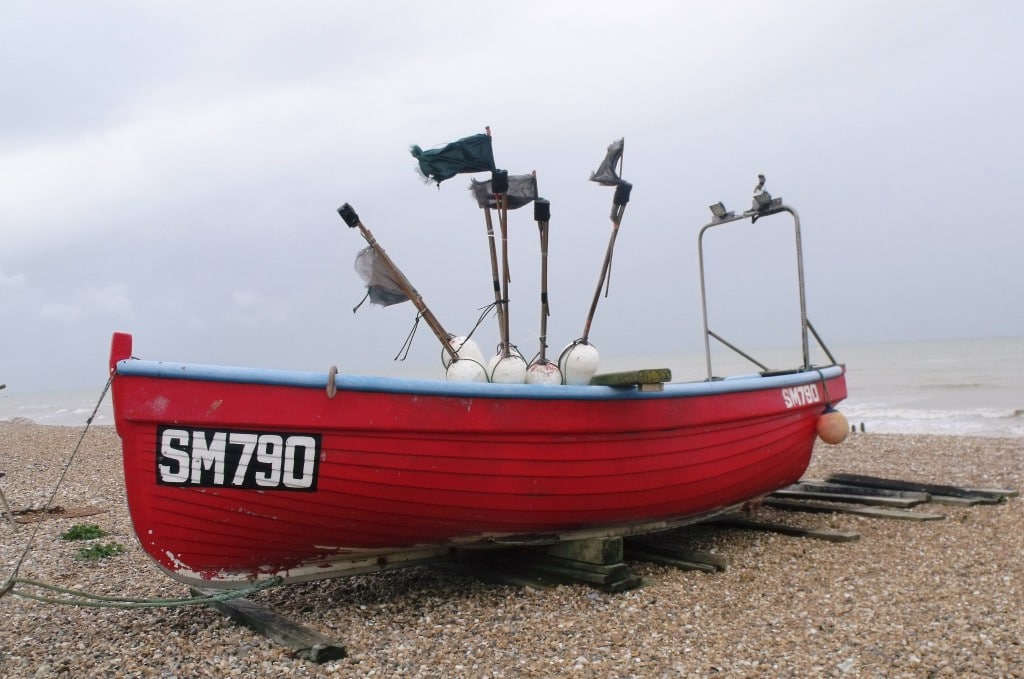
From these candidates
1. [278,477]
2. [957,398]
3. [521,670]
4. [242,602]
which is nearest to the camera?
[521,670]

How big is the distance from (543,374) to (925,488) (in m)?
4.88

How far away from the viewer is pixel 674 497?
17.8 feet

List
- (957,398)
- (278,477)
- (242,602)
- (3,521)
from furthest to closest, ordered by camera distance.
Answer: (957,398), (3,521), (242,602), (278,477)

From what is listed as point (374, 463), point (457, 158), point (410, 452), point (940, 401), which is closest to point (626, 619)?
point (410, 452)

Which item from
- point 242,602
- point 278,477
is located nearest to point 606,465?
point 278,477

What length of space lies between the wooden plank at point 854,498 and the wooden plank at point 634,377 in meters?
3.38

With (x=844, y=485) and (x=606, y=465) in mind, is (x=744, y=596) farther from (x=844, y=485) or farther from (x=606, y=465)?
(x=844, y=485)

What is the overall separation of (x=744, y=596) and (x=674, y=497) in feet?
2.69

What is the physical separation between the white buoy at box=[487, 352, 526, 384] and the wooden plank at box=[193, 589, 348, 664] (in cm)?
182

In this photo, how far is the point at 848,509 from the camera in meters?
7.24

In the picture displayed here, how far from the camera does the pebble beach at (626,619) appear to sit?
12.5 ft

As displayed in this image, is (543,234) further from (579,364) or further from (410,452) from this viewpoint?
(410,452)

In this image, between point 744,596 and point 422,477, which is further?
point 744,596

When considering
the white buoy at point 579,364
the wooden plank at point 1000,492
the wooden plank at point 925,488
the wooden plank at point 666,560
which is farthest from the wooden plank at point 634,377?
the wooden plank at point 1000,492
